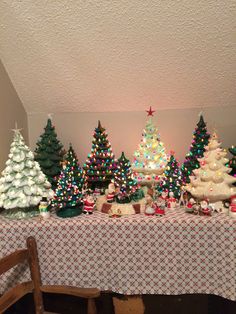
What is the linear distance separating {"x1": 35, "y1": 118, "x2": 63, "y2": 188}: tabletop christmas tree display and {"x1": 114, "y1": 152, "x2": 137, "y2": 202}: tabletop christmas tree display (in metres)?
0.76

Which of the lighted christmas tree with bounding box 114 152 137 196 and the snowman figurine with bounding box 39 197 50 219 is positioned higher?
the lighted christmas tree with bounding box 114 152 137 196

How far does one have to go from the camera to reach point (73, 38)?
244cm

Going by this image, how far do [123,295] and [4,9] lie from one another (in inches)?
95.3

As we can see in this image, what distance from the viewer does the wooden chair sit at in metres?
1.85

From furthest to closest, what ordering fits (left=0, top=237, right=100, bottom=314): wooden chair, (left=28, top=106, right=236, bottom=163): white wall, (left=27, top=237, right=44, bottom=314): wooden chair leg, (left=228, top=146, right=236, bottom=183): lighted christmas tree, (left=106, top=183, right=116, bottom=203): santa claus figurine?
(left=28, top=106, right=236, bottom=163): white wall
(left=228, top=146, right=236, bottom=183): lighted christmas tree
(left=106, top=183, right=116, bottom=203): santa claus figurine
(left=27, top=237, right=44, bottom=314): wooden chair leg
(left=0, top=237, right=100, bottom=314): wooden chair

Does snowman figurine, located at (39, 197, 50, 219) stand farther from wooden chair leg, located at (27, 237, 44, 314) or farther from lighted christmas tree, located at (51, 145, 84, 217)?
wooden chair leg, located at (27, 237, 44, 314)

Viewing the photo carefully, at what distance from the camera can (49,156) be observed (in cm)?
289

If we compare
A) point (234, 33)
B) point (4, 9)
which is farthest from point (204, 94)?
point (4, 9)

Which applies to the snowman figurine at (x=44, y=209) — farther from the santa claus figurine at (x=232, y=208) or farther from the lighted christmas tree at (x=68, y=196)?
the santa claus figurine at (x=232, y=208)

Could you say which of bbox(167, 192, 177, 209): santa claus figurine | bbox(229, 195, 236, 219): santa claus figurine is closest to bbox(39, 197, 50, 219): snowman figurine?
bbox(167, 192, 177, 209): santa claus figurine

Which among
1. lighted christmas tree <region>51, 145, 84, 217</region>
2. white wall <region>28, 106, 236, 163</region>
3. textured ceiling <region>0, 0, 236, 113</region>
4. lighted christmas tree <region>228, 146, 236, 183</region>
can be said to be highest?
textured ceiling <region>0, 0, 236, 113</region>

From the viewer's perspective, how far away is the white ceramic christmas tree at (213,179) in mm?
2312

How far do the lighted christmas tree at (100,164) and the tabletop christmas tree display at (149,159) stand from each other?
24 cm

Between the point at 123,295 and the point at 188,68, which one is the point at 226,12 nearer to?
the point at 188,68
